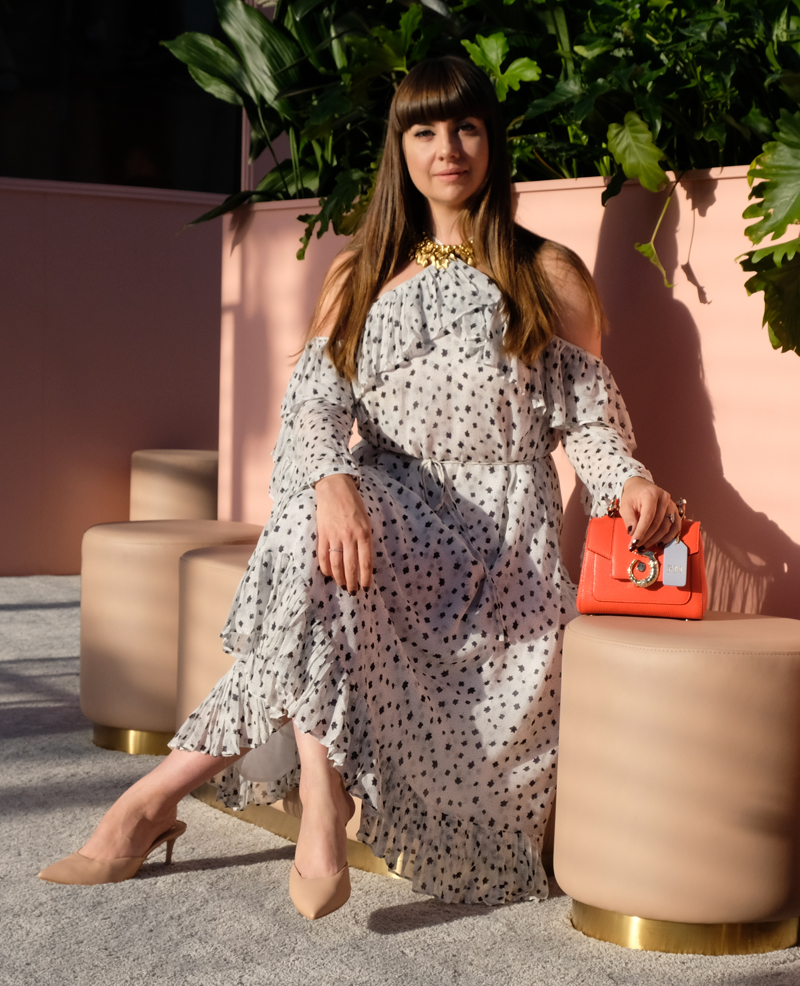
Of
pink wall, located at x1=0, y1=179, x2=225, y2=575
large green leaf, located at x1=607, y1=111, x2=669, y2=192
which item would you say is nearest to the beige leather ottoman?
large green leaf, located at x1=607, y1=111, x2=669, y2=192

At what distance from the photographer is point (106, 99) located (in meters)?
5.45

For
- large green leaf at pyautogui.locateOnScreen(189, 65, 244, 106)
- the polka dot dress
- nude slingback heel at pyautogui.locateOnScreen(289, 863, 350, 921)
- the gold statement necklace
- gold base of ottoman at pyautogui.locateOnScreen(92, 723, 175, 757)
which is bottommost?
gold base of ottoman at pyautogui.locateOnScreen(92, 723, 175, 757)

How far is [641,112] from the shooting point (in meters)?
2.17

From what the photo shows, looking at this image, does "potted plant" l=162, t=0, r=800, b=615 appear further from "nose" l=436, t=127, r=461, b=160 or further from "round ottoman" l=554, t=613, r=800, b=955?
"round ottoman" l=554, t=613, r=800, b=955

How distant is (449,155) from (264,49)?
3.65ft

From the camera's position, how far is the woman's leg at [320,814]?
164 cm

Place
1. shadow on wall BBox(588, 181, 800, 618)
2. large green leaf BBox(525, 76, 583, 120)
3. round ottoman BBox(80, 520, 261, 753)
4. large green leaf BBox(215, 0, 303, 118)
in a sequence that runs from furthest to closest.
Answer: large green leaf BBox(215, 0, 303, 118)
round ottoman BBox(80, 520, 261, 753)
large green leaf BBox(525, 76, 583, 120)
shadow on wall BBox(588, 181, 800, 618)

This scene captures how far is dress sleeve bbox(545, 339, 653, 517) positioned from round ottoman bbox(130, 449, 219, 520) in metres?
3.16

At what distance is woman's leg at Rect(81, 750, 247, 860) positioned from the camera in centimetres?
184

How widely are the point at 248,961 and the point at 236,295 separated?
1885 millimetres

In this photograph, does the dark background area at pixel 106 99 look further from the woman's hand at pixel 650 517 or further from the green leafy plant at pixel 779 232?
the woman's hand at pixel 650 517

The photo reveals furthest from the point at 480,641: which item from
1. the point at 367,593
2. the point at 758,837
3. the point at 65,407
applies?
the point at 65,407

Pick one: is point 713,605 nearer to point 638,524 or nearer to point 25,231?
point 638,524

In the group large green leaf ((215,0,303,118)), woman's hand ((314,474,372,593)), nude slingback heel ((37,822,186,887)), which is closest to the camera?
woman's hand ((314,474,372,593))
